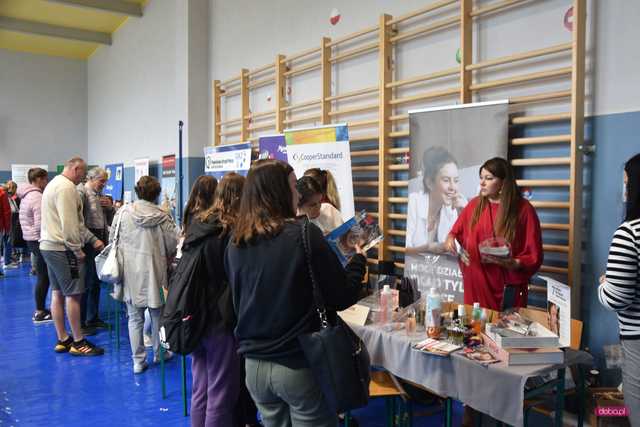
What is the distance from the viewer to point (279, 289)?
165 cm

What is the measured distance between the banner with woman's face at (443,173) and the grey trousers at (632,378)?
1.57 meters

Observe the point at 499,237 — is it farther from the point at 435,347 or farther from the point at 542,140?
the point at 435,347

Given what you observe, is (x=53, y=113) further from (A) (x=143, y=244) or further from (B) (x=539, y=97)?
(B) (x=539, y=97)

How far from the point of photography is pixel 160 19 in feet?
27.5

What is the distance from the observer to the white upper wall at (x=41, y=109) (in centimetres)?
1186

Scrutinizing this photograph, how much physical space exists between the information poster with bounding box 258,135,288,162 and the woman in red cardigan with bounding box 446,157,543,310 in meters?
2.48

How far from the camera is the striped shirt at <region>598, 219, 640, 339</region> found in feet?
6.02

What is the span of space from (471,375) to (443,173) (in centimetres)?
188

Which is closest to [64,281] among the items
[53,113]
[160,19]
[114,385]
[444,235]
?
[114,385]

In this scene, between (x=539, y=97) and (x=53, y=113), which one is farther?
(x=53, y=113)

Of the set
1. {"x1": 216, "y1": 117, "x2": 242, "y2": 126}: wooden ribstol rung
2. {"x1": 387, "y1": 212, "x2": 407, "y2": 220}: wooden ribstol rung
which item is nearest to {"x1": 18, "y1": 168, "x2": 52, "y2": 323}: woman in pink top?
{"x1": 216, "y1": 117, "x2": 242, "y2": 126}: wooden ribstol rung

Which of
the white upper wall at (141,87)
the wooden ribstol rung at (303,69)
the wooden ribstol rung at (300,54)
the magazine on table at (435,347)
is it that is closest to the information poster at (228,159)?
the wooden ribstol rung at (303,69)

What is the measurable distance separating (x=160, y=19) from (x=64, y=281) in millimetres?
5594

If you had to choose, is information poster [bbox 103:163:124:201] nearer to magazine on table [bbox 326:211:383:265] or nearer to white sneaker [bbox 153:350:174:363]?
white sneaker [bbox 153:350:174:363]
